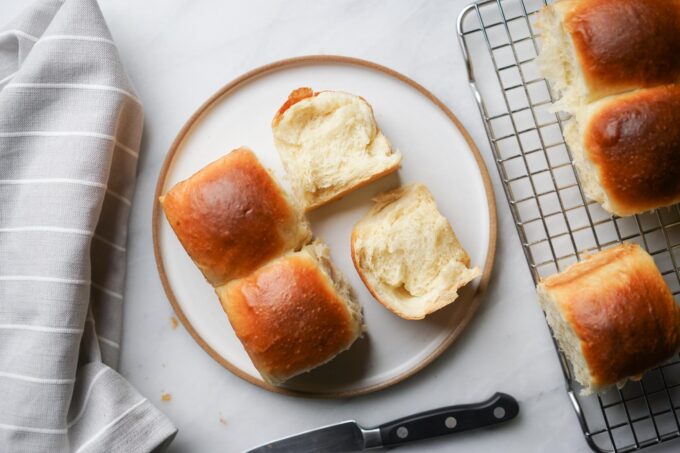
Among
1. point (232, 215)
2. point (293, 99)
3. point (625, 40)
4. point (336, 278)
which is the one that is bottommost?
point (336, 278)

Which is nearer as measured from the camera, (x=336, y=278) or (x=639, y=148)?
(x=639, y=148)

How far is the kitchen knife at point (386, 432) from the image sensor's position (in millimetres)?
2225

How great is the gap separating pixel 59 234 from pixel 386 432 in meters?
1.40

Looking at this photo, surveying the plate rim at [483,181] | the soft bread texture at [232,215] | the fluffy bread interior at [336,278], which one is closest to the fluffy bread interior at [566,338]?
the plate rim at [483,181]

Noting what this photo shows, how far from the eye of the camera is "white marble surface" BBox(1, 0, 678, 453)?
91.0 inches

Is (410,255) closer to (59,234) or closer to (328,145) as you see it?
(328,145)

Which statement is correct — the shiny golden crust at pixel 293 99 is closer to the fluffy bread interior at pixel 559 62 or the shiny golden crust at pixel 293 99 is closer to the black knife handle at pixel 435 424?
the fluffy bread interior at pixel 559 62

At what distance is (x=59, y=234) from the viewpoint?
2.16m

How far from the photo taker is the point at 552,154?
2297 mm

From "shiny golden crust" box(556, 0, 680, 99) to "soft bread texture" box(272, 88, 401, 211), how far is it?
0.72 meters

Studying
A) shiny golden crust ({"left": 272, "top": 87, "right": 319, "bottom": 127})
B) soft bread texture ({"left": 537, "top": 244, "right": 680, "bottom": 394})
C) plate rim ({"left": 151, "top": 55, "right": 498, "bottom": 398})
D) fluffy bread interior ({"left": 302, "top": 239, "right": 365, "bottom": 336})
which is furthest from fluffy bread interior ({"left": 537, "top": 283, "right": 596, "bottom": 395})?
shiny golden crust ({"left": 272, "top": 87, "right": 319, "bottom": 127})

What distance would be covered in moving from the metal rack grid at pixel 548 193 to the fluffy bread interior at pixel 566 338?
107mm

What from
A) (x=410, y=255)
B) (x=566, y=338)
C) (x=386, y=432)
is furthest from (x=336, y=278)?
(x=566, y=338)

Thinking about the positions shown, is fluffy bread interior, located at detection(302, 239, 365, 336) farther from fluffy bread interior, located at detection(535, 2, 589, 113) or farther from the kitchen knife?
fluffy bread interior, located at detection(535, 2, 589, 113)
